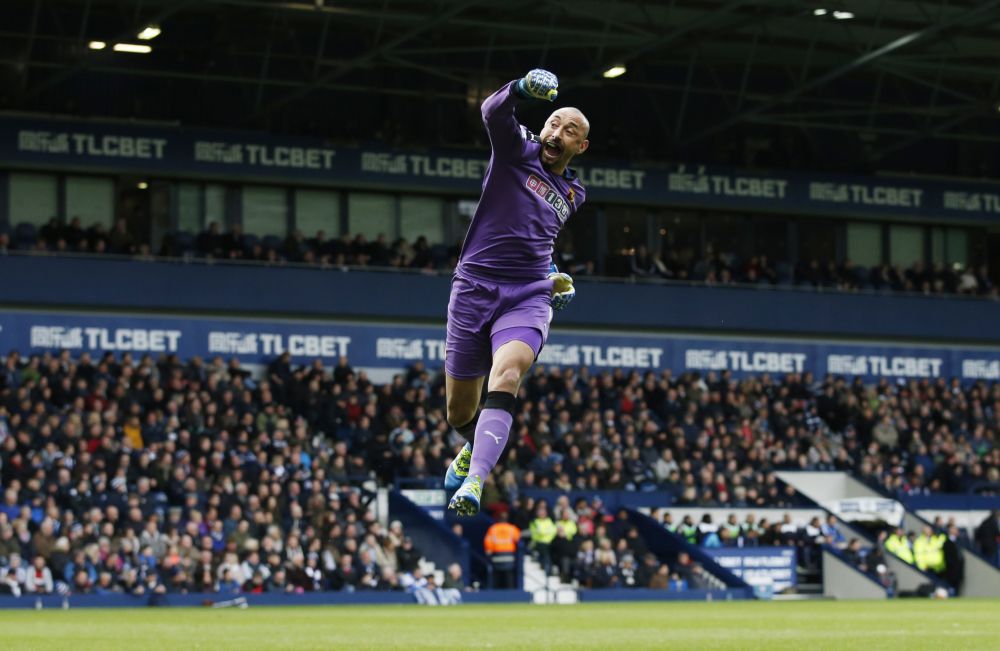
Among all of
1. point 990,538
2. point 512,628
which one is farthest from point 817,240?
point 512,628

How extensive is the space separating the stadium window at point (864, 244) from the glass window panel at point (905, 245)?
411 mm

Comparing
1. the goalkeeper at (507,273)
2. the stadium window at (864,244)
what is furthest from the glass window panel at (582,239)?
the goalkeeper at (507,273)

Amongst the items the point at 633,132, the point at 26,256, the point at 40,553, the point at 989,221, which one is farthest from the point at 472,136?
the point at 40,553

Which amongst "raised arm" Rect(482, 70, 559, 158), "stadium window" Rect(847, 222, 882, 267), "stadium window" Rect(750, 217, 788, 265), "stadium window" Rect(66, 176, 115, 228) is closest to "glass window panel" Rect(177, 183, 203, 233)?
"stadium window" Rect(66, 176, 115, 228)

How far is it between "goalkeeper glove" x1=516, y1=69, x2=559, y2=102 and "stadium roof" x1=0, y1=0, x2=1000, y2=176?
2482 centimetres

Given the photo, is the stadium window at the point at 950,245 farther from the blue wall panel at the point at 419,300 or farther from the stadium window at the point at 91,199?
the stadium window at the point at 91,199

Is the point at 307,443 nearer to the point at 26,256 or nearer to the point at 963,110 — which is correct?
the point at 26,256

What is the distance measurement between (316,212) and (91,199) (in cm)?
571

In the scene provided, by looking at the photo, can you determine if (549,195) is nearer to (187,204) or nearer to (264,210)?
(187,204)

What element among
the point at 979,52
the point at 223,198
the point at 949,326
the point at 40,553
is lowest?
the point at 40,553

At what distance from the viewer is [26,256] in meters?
36.5

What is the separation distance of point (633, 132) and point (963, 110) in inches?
351

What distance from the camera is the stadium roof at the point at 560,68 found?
37562mm

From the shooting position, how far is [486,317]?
410 inches
